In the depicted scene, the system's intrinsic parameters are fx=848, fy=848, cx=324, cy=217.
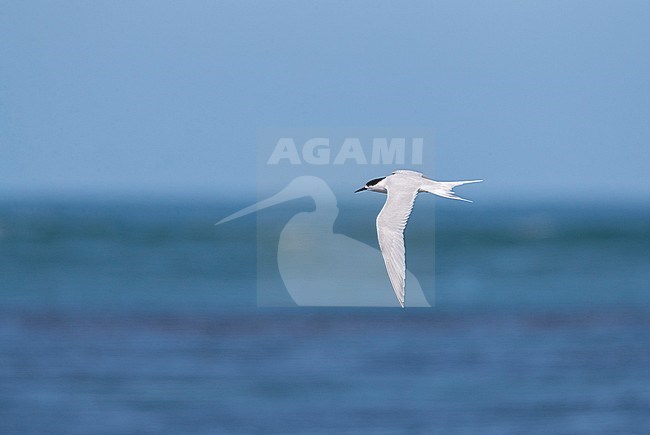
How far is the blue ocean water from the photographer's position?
2.69 metres

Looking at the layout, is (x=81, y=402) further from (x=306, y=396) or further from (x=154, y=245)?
(x=154, y=245)

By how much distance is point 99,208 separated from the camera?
434 cm

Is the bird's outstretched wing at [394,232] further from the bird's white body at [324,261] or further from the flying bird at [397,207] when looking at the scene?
the bird's white body at [324,261]

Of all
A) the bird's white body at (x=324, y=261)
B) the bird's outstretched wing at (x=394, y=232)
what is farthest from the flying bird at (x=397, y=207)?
the bird's white body at (x=324, y=261)

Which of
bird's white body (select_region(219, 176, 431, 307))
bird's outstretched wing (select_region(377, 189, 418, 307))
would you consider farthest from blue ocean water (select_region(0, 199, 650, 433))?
bird's outstretched wing (select_region(377, 189, 418, 307))

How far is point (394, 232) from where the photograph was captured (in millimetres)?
2240

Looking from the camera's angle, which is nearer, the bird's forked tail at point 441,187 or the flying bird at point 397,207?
the flying bird at point 397,207

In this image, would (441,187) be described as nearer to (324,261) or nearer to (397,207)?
(397,207)

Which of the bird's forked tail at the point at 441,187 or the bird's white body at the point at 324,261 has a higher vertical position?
the bird's forked tail at the point at 441,187

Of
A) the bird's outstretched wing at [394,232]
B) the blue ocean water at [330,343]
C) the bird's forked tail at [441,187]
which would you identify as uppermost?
the bird's forked tail at [441,187]

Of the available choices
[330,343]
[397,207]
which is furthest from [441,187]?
[330,343]

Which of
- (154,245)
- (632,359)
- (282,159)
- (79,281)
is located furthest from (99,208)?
(632,359)

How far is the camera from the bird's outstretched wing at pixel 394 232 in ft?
7.32

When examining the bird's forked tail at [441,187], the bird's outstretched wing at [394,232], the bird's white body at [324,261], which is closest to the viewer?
the bird's outstretched wing at [394,232]
